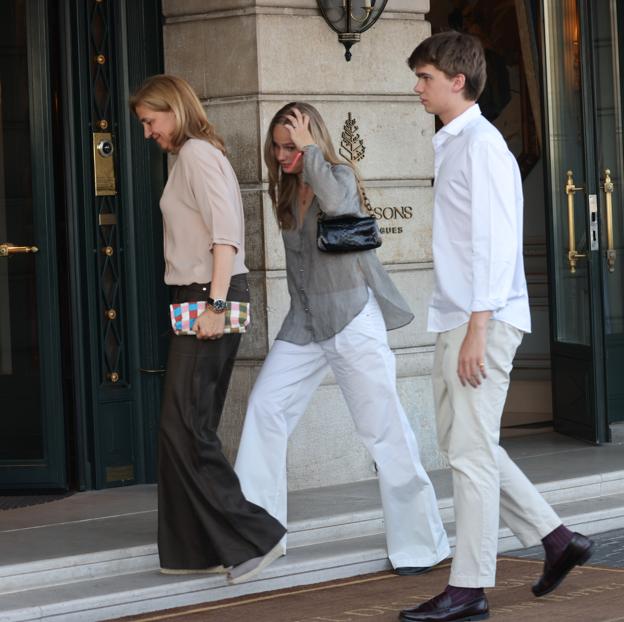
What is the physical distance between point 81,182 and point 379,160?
146cm

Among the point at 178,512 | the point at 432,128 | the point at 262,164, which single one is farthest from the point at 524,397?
the point at 178,512

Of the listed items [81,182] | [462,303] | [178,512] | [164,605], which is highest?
[81,182]

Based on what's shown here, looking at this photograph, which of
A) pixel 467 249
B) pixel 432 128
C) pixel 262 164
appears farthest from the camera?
pixel 432 128

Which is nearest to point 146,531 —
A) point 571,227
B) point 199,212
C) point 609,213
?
point 199,212

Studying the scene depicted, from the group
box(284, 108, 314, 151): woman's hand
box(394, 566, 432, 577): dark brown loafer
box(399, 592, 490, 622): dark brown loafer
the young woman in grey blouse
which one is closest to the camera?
box(399, 592, 490, 622): dark brown loafer

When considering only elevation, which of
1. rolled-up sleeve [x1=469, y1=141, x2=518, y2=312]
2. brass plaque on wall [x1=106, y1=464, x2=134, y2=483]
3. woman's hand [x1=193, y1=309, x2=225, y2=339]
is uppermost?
rolled-up sleeve [x1=469, y1=141, x2=518, y2=312]

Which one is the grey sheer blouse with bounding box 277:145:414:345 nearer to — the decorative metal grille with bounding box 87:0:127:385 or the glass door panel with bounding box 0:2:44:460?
the decorative metal grille with bounding box 87:0:127:385

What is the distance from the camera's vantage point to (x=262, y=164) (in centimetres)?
716

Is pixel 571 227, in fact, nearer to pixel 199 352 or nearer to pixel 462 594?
pixel 199 352

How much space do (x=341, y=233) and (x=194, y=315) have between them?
0.68m

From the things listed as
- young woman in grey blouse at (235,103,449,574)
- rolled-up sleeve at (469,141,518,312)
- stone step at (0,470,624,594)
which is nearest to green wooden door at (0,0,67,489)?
stone step at (0,470,624,594)

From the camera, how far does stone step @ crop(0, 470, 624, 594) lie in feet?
19.0

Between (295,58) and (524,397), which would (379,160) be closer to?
(295,58)

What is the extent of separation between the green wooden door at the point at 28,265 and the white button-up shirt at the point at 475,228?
2718 mm
